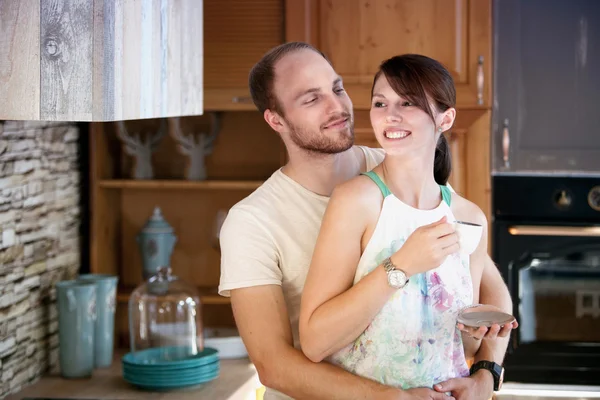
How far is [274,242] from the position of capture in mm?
1957

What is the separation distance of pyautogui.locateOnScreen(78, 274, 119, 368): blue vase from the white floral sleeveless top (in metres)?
1.46

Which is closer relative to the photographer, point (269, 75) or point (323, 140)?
point (323, 140)

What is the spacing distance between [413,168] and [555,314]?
1612 millimetres

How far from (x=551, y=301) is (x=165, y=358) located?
130 centimetres

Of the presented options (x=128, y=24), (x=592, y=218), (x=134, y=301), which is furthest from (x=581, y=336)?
(x=128, y=24)

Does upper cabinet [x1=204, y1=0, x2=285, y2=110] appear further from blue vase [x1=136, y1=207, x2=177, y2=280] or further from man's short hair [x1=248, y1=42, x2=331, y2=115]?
man's short hair [x1=248, y1=42, x2=331, y2=115]

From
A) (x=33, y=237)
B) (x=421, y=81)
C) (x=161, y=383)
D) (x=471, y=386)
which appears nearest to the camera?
(x=421, y=81)

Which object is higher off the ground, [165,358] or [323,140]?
[323,140]

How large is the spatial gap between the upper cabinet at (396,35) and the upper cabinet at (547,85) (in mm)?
70

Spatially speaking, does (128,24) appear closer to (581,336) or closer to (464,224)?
(464,224)

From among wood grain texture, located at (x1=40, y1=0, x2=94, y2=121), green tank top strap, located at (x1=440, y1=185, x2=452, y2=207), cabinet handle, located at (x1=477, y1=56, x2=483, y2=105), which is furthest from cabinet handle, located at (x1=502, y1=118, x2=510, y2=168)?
wood grain texture, located at (x1=40, y1=0, x2=94, y2=121)

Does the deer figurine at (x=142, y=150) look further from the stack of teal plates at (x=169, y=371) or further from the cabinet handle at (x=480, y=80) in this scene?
the cabinet handle at (x=480, y=80)

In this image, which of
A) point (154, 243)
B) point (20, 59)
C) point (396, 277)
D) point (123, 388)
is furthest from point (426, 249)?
point (154, 243)

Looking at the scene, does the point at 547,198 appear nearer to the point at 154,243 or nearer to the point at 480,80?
the point at 480,80
